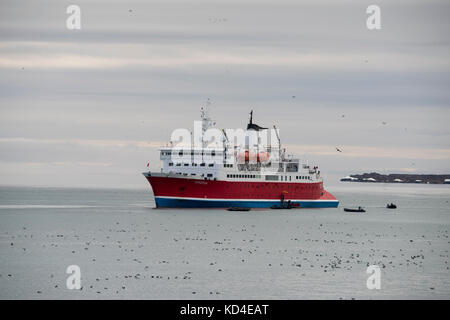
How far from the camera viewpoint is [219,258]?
53.9 metres

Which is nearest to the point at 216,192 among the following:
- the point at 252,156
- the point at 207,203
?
the point at 207,203

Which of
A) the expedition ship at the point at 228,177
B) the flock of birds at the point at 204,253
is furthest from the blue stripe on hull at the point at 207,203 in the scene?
the flock of birds at the point at 204,253

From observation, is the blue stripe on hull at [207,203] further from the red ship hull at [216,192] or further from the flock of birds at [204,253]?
the flock of birds at [204,253]

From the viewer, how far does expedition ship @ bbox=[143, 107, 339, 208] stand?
312ft

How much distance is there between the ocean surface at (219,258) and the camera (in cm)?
4169

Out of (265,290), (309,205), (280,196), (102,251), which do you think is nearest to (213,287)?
(265,290)

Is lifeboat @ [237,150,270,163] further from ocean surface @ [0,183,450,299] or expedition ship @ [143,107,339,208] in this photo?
ocean surface @ [0,183,450,299]

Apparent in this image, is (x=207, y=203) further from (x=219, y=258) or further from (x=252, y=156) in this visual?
(x=219, y=258)

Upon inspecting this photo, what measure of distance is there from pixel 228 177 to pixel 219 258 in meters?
43.7

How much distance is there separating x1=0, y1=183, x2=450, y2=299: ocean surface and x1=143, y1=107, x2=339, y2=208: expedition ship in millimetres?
6391

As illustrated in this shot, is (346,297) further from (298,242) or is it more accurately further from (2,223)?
(2,223)

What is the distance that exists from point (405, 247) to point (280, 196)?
42.1 metres

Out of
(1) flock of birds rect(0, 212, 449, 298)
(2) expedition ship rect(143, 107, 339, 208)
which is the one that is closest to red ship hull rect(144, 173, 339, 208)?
(2) expedition ship rect(143, 107, 339, 208)

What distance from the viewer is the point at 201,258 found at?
53656mm
